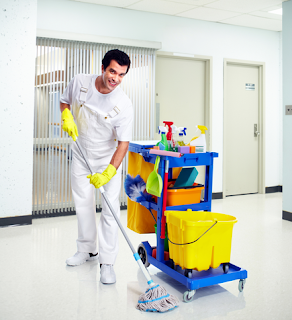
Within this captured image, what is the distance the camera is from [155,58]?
186 inches

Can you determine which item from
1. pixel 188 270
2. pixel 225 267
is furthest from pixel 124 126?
pixel 225 267

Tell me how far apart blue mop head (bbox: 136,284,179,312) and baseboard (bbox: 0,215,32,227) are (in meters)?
2.12

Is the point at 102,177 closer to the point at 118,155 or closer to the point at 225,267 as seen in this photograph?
the point at 118,155

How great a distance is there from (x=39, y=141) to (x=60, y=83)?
2.31 feet

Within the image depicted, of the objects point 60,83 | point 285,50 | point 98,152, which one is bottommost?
point 98,152

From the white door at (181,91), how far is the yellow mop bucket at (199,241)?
2847mm

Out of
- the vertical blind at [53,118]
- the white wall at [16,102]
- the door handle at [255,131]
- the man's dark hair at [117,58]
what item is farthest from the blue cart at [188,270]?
the door handle at [255,131]

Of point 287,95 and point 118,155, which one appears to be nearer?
point 118,155

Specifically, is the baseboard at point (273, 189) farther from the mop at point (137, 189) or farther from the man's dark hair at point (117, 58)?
the man's dark hair at point (117, 58)

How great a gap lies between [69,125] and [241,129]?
386cm

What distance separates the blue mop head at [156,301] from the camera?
207 centimetres

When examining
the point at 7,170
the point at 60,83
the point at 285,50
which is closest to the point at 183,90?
the point at 285,50

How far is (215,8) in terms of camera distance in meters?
4.61

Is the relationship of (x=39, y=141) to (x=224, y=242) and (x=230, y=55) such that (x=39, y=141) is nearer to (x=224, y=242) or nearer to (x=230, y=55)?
(x=224, y=242)
